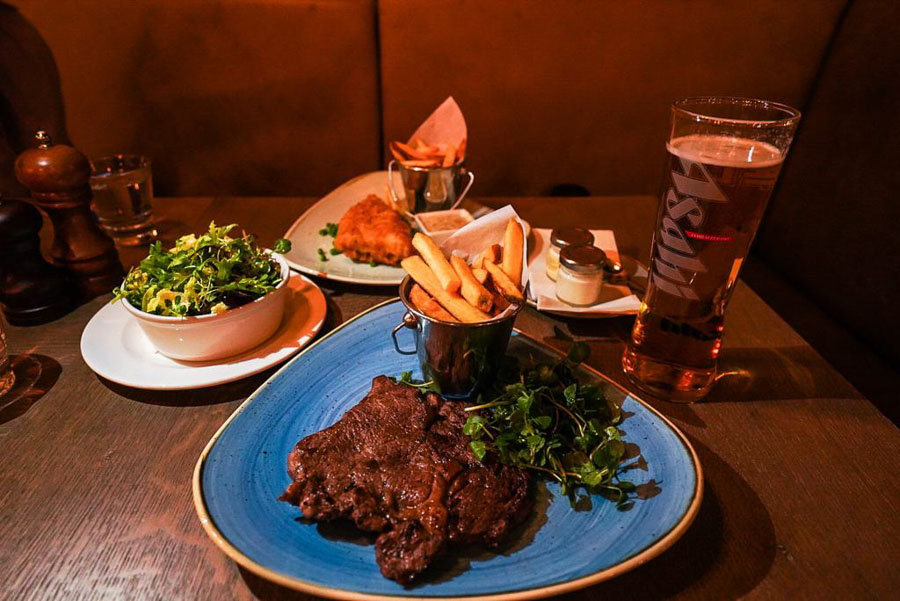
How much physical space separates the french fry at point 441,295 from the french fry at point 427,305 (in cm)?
1

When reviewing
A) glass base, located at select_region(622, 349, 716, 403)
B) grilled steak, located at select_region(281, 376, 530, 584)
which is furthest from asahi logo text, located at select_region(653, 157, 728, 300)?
grilled steak, located at select_region(281, 376, 530, 584)

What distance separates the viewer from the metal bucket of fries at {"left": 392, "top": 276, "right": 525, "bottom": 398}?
4.00 feet

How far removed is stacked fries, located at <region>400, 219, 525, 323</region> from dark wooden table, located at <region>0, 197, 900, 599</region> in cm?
34

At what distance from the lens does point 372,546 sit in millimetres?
973

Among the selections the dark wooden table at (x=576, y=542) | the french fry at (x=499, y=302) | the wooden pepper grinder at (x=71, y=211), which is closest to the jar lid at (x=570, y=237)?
the dark wooden table at (x=576, y=542)

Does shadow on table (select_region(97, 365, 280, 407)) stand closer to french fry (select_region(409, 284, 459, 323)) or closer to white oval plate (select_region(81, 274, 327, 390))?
white oval plate (select_region(81, 274, 327, 390))

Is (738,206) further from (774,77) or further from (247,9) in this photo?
(247,9)

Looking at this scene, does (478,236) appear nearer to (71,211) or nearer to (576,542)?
(576,542)

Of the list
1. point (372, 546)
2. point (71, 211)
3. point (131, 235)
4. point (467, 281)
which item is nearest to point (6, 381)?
point (71, 211)

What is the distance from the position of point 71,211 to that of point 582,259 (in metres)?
1.57

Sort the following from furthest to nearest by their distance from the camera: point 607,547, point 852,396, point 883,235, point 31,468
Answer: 1. point 883,235
2. point 852,396
3. point 31,468
4. point 607,547

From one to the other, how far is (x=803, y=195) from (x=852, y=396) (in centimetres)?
167

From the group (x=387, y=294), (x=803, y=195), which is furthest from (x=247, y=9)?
(x=803, y=195)

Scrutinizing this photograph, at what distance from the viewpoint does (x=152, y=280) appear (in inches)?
57.1
